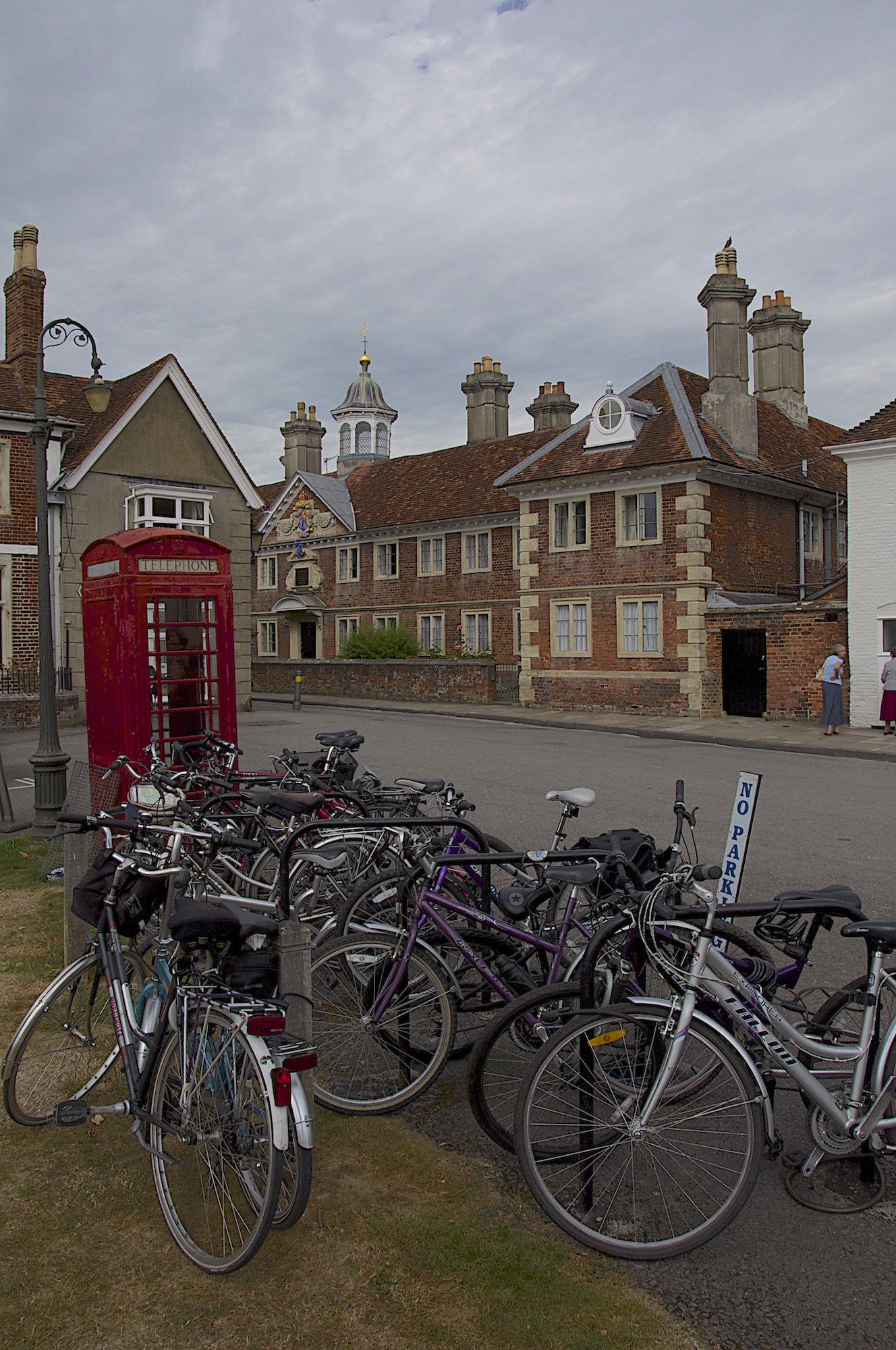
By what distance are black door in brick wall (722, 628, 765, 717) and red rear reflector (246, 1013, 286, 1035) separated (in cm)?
2174

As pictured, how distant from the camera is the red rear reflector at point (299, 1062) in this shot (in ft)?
9.77

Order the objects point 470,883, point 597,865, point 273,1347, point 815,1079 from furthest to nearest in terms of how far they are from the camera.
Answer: point 470,883
point 597,865
point 815,1079
point 273,1347

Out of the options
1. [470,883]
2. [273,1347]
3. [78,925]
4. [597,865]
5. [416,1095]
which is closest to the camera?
[273,1347]

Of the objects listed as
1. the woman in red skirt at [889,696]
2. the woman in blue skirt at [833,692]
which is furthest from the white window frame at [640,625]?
the woman in red skirt at [889,696]

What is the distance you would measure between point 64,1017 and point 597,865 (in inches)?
94.4

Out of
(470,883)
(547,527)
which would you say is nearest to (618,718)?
(547,527)

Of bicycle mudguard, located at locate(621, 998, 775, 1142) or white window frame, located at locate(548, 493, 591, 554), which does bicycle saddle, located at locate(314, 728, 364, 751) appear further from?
white window frame, located at locate(548, 493, 591, 554)

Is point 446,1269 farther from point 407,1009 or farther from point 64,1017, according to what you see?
point 64,1017

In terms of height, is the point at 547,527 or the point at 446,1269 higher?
the point at 547,527

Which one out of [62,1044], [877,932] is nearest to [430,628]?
[62,1044]

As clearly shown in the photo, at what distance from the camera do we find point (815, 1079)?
3369 mm

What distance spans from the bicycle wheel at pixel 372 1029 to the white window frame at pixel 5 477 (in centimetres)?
2189

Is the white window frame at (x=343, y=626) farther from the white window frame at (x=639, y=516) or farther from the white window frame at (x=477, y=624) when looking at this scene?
the white window frame at (x=639, y=516)

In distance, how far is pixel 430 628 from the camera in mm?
36125
